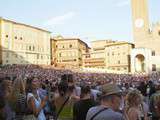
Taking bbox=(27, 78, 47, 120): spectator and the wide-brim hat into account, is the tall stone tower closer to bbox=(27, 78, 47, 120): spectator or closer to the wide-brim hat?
bbox=(27, 78, 47, 120): spectator

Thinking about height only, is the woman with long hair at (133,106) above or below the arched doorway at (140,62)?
below

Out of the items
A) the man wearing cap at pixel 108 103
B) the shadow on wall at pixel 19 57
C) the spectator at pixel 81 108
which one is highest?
the shadow on wall at pixel 19 57

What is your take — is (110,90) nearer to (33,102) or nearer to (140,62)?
(33,102)

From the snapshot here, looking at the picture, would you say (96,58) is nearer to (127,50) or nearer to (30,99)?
(127,50)

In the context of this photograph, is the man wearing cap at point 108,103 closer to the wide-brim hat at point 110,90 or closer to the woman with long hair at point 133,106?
the wide-brim hat at point 110,90

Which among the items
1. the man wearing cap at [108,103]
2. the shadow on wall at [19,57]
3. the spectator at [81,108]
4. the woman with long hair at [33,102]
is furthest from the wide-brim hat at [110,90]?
the shadow on wall at [19,57]

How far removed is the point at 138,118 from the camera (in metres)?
5.39

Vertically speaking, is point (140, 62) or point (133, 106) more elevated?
point (140, 62)

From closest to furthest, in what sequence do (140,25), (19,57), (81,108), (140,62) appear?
1. (81,108)
2. (140,62)
3. (140,25)
4. (19,57)

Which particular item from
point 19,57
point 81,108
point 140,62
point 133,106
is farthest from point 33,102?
point 19,57

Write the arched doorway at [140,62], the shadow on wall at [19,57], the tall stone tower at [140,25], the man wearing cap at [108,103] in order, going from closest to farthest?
the man wearing cap at [108,103], the arched doorway at [140,62], the tall stone tower at [140,25], the shadow on wall at [19,57]

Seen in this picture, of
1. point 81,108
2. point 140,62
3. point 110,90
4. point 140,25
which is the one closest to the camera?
point 110,90

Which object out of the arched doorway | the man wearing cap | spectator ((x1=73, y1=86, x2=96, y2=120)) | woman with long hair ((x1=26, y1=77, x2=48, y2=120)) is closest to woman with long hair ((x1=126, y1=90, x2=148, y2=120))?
spectator ((x1=73, y1=86, x2=96, y2=120))

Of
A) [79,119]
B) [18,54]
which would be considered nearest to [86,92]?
[79,119]
